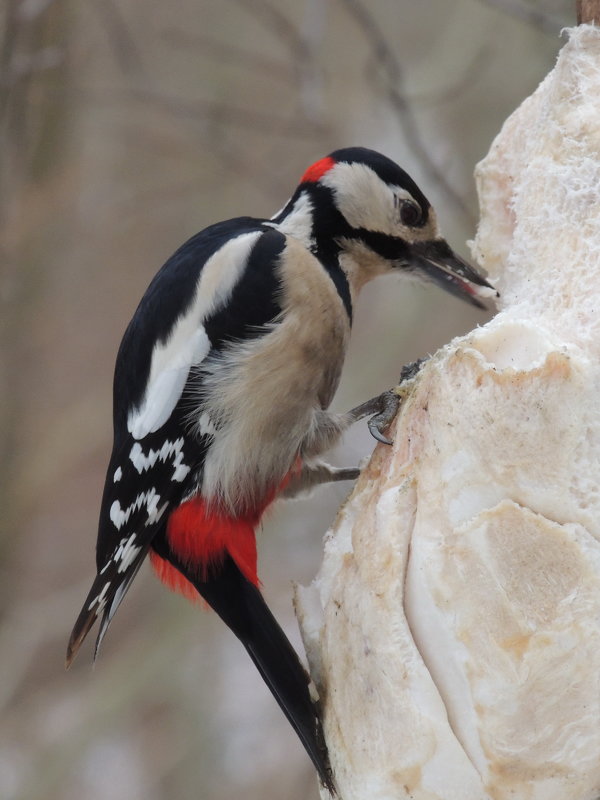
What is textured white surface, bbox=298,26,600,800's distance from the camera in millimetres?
818

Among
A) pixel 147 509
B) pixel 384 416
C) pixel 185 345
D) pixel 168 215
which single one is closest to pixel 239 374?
pixel 185 345

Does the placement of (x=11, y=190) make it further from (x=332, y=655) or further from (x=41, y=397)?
(x=332, y=655)

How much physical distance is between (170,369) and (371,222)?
0.39 meters

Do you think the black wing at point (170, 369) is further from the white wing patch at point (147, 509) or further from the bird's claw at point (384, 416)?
the bird's claw at point (384, 416)

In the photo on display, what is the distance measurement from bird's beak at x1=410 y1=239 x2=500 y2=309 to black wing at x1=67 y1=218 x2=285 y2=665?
21 centimetres

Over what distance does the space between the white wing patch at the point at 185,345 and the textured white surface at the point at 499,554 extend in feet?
1.65

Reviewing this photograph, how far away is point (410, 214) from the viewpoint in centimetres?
154

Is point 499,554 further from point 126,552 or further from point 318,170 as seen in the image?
point 318,170

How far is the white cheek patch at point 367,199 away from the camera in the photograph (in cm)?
154

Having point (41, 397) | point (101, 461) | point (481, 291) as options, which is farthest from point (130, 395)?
point (101, 461)

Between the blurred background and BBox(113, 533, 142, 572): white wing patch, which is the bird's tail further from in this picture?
the blurred background

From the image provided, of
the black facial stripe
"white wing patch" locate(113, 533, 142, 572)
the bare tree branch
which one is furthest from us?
the bare tree branch

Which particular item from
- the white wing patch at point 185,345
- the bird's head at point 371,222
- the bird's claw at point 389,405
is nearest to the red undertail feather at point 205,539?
the white wing patch at point 185,345

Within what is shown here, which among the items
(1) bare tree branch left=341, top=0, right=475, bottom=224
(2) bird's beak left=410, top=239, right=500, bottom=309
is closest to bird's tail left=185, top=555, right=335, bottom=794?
(2) bird's beak left=410, top=239, right=500, bottom=309
